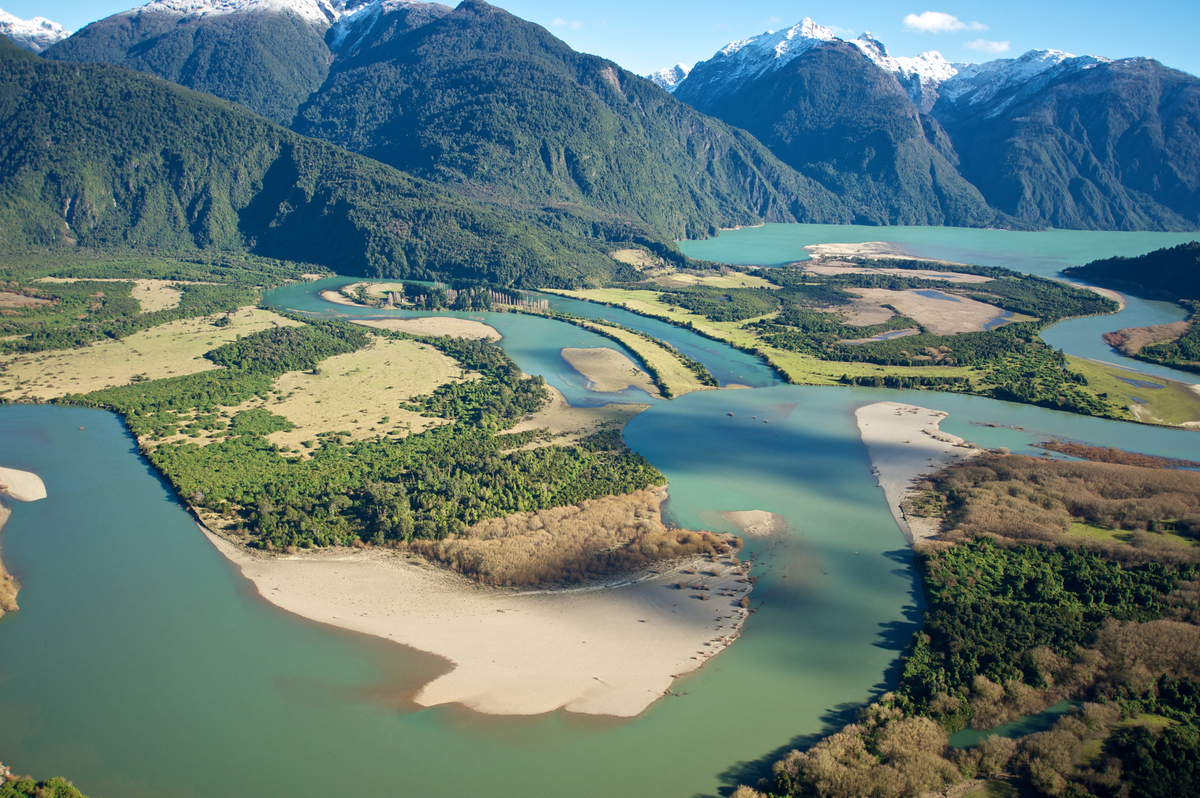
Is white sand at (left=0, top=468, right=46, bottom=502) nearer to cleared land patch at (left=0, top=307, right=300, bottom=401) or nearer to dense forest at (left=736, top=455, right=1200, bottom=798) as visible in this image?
cleared land patch at (left=0, top=307, right=300, bottom=401)

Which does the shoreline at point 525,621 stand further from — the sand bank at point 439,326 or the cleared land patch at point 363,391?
the sand bank at point 439,326

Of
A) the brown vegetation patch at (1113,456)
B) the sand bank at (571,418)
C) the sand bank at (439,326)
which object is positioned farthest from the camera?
the sand bank at (439,326)

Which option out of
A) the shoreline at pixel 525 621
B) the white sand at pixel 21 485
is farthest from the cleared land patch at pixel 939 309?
the white sand at pixel 21 485

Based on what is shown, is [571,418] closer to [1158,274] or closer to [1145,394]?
[1145,394]

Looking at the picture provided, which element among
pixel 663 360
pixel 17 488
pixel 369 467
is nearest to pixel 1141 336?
pixel 663 360

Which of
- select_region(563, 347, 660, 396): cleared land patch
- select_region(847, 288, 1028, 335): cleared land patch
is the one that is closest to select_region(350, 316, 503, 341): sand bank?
select_region(563, 347, 660, 396): cleared land patch

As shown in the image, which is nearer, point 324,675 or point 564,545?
point 324,675
